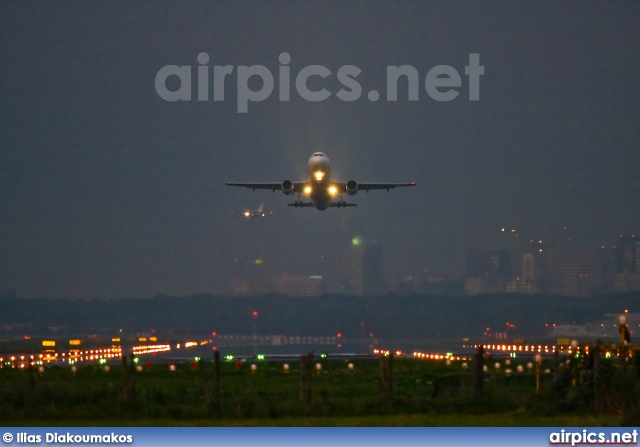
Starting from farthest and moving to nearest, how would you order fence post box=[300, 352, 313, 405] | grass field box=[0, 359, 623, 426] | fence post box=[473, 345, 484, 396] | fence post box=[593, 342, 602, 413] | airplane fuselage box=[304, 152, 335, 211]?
1. airplane fuselage box=[304, 152, 335, 211]
2. fence post box=[473, 345, 484, 396]
3. fence post box=[300, 352, 313, 405]
4. fence post box=[593, 342, 602, 413]
5. grass field box=[0, 359, 623, 426]

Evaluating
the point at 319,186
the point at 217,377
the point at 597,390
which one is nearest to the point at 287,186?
the point at 319,186

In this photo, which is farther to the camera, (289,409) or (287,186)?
(287,186)

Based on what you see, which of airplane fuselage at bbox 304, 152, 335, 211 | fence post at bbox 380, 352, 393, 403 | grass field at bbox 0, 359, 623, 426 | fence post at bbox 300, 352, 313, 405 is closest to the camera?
grass field at bbox 0, 359, 623, 426

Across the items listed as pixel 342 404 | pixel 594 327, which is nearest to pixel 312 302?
pixel 594 327

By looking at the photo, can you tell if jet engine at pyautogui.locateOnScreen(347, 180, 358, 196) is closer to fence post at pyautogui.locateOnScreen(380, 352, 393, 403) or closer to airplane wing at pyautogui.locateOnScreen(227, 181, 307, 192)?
airplane wing at pyautogui.locateOnScreen(227, 181, 307, 192)

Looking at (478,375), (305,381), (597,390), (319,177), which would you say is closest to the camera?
(597,390)

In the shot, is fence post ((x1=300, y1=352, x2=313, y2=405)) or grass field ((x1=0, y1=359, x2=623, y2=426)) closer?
grass field ((x1=0, y1=359, x2=623, y2=426))

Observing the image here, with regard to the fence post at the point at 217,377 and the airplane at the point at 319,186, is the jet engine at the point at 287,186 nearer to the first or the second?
the airplane at the point at 319,186

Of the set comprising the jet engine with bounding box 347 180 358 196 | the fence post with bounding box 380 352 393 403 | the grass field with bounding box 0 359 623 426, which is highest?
the jet engine with bounding box 347 180 358 196

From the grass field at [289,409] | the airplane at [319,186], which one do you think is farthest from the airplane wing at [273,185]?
the grass field at [289,409]

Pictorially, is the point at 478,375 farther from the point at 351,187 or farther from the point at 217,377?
the point at 351,187

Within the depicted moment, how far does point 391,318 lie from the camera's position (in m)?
98.0

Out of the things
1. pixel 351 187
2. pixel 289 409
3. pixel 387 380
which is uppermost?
pixel 351 187

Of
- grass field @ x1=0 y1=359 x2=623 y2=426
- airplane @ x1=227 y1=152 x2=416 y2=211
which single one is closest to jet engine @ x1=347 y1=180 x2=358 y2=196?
airplane @ x1=227 y1=152 x2=416 y2=211
